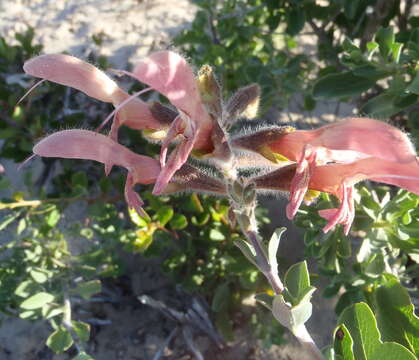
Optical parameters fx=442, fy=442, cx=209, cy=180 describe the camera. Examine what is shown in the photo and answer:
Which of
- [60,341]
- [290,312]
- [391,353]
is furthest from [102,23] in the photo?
[391,353]

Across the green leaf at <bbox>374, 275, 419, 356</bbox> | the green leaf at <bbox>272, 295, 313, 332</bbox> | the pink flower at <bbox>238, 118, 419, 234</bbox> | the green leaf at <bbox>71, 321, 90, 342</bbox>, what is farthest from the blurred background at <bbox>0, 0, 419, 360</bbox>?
the green leaf at <bbox>272, 295, 313, 332</bbox>

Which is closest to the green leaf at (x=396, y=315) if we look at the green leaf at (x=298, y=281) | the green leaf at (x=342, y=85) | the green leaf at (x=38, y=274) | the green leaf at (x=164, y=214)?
the green leaf at (x=298, y=281)

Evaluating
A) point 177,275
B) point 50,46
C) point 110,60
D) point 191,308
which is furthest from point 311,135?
point 50,46

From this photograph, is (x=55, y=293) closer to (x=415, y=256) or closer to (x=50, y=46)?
(x=415, y=256)

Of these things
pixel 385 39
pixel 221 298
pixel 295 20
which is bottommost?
pixel 221 298

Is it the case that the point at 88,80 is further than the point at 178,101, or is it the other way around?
the point at 88,80

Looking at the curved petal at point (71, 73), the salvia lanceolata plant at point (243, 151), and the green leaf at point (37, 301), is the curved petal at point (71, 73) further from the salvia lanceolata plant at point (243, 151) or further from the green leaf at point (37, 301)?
the green leaf at point (37, 301)

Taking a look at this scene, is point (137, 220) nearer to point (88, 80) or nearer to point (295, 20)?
point (88, 80)
